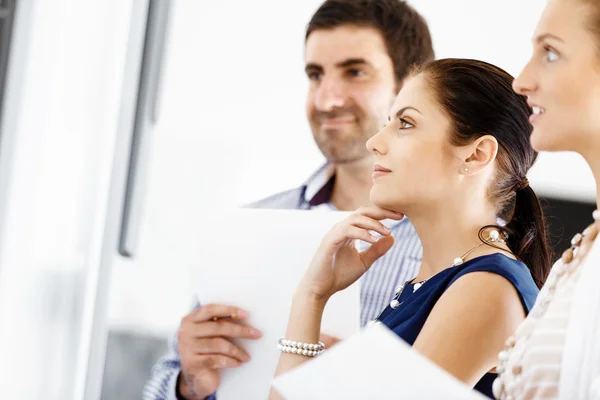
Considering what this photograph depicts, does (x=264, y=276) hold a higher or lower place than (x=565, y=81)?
lower

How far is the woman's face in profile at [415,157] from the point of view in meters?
1.49

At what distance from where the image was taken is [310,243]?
1.83 m

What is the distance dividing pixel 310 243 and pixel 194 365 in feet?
1.26

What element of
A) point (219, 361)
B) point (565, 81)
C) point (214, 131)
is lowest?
point (219, 361)

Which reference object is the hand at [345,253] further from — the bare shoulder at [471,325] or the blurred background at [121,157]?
the blurred background at [121,157]

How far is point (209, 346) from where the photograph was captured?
1856 millimetres

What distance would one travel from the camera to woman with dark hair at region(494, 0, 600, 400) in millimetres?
984

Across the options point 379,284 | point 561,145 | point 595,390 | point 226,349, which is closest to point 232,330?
point 226,349

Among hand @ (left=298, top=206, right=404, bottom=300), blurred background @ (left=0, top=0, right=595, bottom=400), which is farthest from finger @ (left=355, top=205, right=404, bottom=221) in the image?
blurred background @ (left=0, top=0, right=595, bottom=400)

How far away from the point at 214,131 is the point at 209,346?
4.13ft

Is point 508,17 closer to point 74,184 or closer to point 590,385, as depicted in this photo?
point 74,184

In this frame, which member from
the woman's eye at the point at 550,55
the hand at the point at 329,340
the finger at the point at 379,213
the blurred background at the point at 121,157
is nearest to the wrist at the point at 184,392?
the hand at the point at 329,340

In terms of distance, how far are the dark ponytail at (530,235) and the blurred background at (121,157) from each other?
1.25 metres

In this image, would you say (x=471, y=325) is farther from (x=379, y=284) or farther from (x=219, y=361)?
(x=379, y=284)
